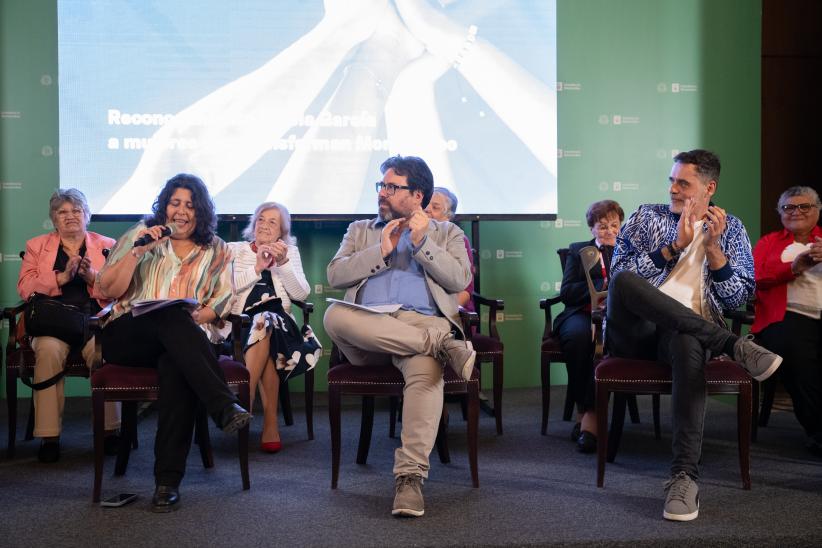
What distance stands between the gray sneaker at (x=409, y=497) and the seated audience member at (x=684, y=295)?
803 millimetres

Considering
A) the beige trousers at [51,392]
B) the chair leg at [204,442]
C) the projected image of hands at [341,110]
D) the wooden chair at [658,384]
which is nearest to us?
the wooden chair at [658,384]

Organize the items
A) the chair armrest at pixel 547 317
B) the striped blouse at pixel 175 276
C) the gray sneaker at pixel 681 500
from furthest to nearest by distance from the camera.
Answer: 1. the chair armrest at pixel 547 317
2. the striped blouse at pixel 175 276
3. the gray sneaker at pixel 681 500

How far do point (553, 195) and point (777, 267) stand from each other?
146 cm

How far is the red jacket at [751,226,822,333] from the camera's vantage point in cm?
395

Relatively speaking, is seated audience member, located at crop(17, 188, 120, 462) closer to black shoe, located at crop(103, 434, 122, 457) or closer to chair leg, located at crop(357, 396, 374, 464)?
black shoe, located at crop(103, 434, 122, 457)

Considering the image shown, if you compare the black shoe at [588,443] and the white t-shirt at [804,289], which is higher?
the white t-shirt at [804,289]

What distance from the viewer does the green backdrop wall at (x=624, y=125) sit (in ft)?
17.6

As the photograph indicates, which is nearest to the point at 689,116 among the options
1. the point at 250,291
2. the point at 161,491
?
the point at 250,291

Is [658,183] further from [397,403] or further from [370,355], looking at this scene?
[370,355]

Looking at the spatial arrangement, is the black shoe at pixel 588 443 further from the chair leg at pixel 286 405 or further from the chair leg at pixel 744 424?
the chair leg at pixel 286 405

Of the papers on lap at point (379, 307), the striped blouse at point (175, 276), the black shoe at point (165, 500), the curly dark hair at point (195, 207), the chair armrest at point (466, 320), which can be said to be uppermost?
the curly dark hair at point (195, 207)

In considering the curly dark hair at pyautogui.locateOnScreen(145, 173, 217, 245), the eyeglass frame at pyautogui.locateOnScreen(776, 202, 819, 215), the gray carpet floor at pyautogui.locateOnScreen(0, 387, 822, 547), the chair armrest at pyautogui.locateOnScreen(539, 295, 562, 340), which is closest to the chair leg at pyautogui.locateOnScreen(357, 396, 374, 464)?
the gray carpet floor at pyautogui.locateOnScreen(0, 387, 822, 547)

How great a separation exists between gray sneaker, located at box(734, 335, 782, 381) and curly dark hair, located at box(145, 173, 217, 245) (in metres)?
2.03

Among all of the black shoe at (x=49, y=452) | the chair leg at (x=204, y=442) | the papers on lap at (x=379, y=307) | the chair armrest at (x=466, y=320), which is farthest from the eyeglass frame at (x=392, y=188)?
the black shoe at (x=49, y=452)
